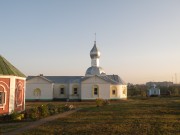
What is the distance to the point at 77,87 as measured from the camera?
4762 cm

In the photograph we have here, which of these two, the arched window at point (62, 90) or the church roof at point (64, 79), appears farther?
the arched window at point (62, 90)

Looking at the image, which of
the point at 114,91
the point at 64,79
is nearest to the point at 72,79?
the point at 64,79

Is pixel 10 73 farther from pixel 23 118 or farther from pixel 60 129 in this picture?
pixel 60 129

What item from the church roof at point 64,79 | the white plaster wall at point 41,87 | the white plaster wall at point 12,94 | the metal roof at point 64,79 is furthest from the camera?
the church roof at point 64,79

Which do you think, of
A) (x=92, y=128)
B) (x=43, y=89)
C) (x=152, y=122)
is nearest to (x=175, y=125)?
(x=152, y=122)

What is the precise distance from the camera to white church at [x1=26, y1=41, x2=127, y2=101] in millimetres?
45656

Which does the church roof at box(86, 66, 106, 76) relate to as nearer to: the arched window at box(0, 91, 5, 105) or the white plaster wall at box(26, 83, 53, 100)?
the white plaster wall at box(26, 83, 53, 100)

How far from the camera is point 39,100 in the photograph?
46.8 meters

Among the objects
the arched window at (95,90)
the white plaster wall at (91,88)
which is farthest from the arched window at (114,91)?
the arched window at (95,90)

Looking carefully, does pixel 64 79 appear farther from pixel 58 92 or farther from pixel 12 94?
pixel 12 94

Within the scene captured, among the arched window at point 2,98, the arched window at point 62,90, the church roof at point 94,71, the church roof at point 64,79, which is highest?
the church roof at point 94,71

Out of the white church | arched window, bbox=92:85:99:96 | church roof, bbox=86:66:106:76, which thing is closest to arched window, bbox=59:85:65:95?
the white church

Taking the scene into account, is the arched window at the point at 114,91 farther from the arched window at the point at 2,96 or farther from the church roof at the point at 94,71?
the arched window at the point at 2,96

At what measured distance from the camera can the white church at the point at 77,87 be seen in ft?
150
